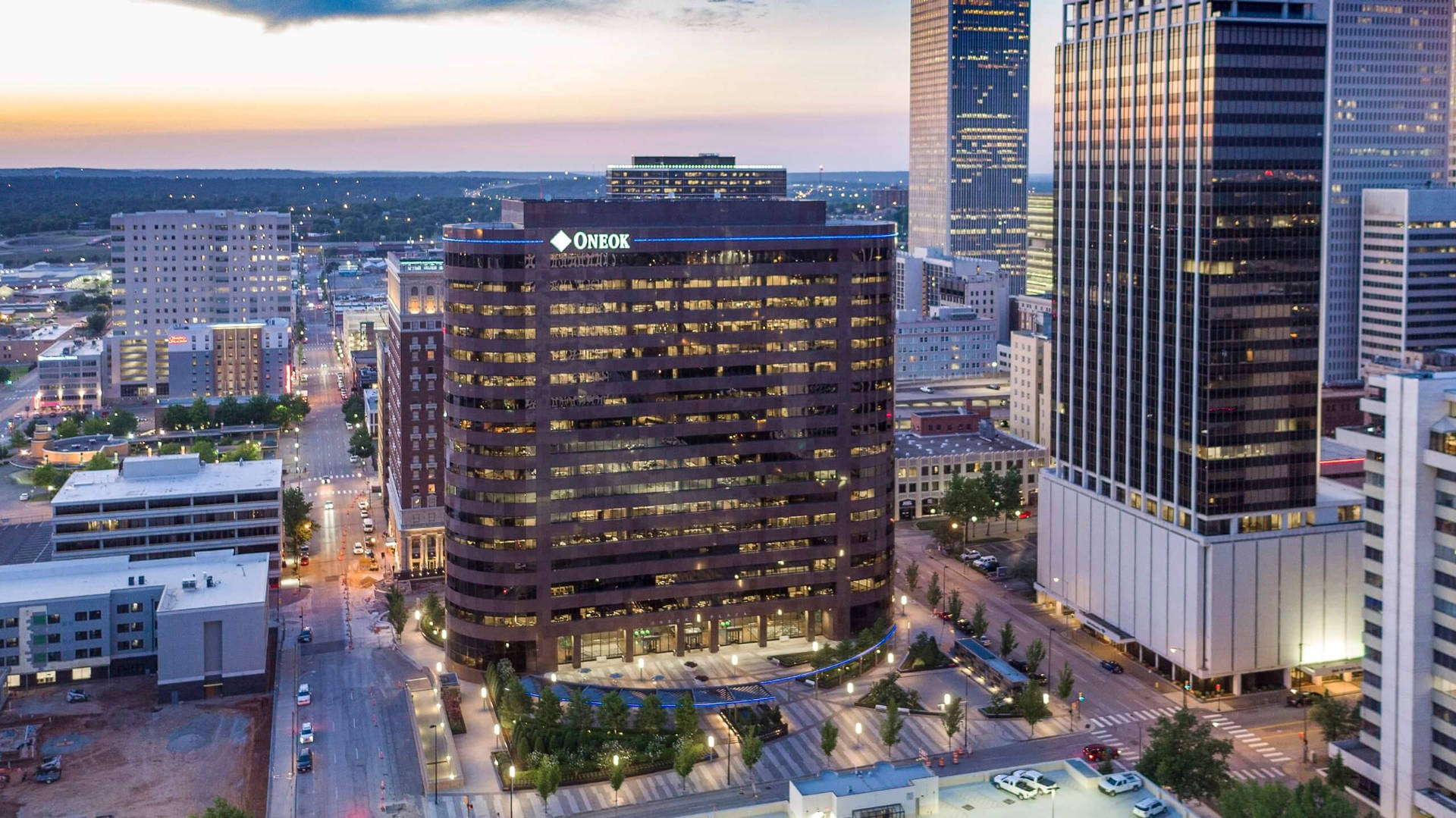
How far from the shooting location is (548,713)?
4446 inches

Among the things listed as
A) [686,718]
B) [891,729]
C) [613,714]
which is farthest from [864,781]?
[613,714]

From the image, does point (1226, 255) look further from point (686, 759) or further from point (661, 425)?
point (686, 759)

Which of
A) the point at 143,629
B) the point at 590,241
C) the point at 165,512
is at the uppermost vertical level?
the point at 590,241

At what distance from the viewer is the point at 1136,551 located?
13150 centimetres

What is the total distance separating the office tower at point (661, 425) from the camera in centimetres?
12662

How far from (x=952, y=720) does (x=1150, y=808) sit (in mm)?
32660

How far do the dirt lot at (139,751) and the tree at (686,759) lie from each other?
30.9m

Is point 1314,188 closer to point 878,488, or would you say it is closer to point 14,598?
point 878,488

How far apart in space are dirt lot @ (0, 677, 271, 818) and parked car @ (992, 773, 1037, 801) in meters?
54.7

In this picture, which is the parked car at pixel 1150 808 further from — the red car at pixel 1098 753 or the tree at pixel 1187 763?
the red car at pixel 1098 753

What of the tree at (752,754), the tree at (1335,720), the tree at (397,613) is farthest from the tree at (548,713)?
the tree at (1335,720)

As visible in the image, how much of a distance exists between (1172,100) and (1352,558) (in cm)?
4471

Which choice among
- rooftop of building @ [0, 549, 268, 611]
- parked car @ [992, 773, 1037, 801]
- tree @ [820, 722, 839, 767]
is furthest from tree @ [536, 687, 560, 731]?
parked car @ [992, 773, 1037, 801]

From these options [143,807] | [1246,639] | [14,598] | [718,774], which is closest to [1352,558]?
[1246,639]
